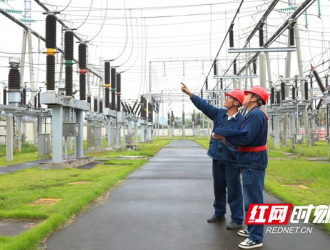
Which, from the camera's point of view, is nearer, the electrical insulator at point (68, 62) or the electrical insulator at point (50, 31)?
the electrical insulator at point (50, 31)

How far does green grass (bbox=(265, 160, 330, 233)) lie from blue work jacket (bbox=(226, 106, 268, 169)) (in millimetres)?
1515

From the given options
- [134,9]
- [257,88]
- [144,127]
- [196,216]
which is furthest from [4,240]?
[144,127]

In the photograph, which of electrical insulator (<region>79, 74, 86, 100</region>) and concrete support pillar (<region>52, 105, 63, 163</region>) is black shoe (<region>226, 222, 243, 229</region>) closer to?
concrete support pillar (<region>52, 105, 63, 163</region>)

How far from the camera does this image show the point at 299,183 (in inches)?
359

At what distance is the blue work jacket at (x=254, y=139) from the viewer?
4.16 metres

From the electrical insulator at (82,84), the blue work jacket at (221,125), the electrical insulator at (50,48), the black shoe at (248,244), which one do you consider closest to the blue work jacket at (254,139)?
the blue work jacket at (221,125)

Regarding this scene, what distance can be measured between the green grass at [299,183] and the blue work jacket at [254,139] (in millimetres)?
1515

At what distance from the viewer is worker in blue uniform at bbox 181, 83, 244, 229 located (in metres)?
4.93

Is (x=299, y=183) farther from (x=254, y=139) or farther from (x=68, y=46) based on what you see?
(x=68, y=46)

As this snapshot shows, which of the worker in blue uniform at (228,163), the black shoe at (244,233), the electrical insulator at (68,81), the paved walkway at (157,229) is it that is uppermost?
the electrical insulator at (68,81)

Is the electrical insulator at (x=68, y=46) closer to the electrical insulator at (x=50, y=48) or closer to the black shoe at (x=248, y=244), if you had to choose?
the electrical insulator at (x=50, y=48)

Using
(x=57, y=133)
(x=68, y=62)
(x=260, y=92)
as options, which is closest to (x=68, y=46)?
(x=68, y=62)

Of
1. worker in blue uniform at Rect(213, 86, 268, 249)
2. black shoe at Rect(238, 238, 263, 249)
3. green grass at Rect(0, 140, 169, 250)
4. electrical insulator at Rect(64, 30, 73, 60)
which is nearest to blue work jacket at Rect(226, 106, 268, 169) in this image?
worker in blue uniform at Rect(213, 86, 268, 249)

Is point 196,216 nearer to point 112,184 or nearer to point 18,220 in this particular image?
point 18,220
